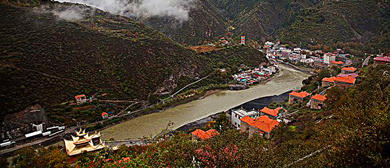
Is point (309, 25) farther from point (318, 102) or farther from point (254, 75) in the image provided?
point (318, 102)

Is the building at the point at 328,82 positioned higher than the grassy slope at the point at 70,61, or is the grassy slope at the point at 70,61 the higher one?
the grassy slope at the point at 70,61

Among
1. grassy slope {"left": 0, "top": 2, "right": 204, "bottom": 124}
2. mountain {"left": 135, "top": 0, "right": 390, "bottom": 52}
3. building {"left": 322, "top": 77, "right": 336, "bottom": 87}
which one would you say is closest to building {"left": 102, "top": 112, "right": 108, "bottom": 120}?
grassy slope {"left": 0, "top": 2, "right": 204, "bottom": 124}

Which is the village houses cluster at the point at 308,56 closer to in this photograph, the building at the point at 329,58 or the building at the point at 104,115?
the building at the point at 329,58

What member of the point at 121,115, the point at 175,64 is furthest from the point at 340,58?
the point at 121,115

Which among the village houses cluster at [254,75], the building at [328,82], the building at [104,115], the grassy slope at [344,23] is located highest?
the grassy slope at [344,23]

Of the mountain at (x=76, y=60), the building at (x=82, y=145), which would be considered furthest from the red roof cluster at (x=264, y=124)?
the mountain at (x=76, y=60)

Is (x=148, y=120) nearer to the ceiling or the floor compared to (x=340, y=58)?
nearer to the floor

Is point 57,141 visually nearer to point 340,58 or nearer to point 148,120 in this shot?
point 148,120

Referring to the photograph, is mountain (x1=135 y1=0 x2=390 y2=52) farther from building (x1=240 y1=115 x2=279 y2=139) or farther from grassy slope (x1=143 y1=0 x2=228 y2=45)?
building (x1=240 y1=115 x2=279 y2=139)
